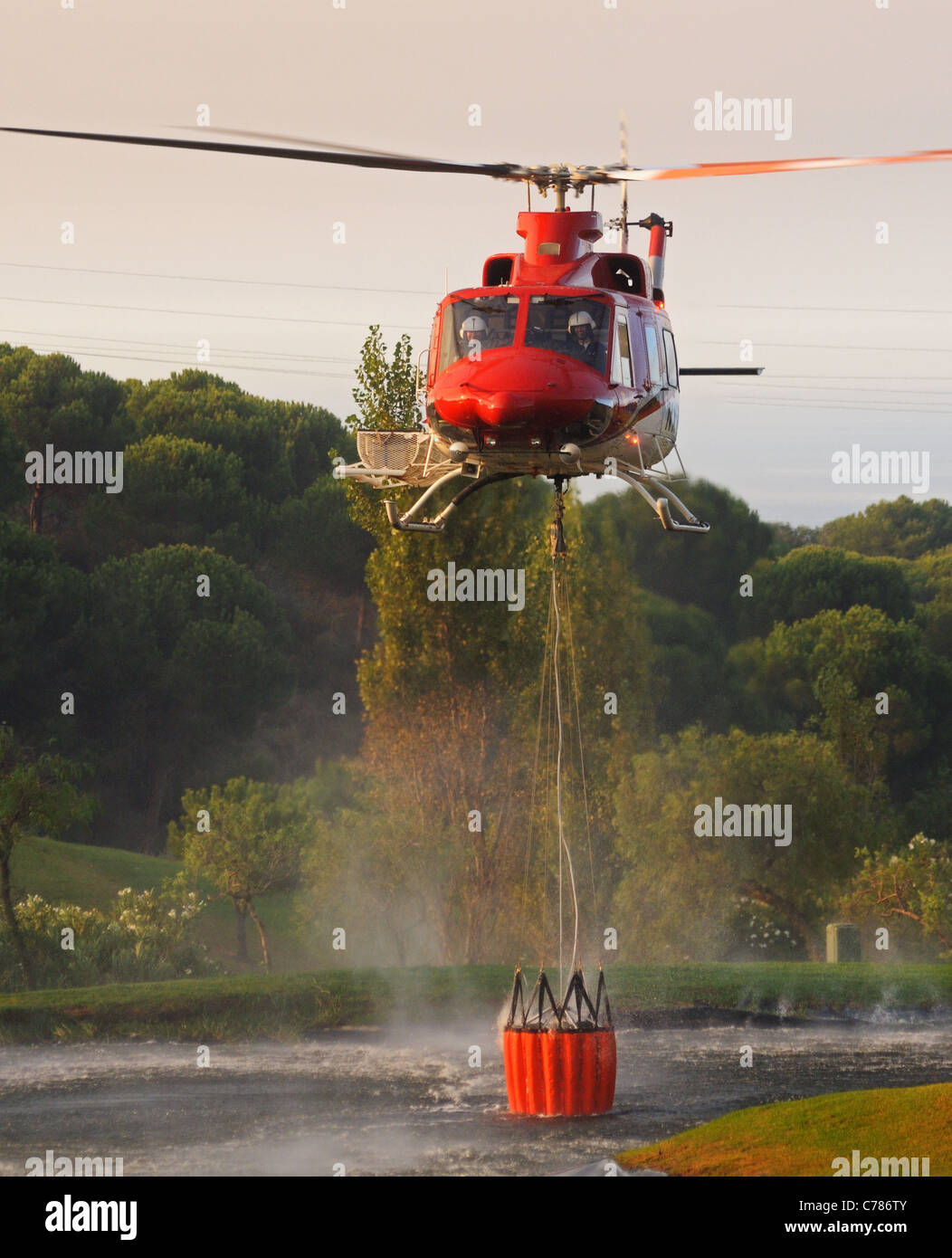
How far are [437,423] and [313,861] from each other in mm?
20069

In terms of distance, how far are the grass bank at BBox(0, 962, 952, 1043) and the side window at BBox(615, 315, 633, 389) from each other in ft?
50.6

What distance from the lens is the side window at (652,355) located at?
53.9ft

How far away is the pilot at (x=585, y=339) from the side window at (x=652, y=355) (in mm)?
1002

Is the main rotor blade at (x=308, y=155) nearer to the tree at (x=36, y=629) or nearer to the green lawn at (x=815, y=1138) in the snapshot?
the green lawn at (x=815, y=1138)

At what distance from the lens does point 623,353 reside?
15.9 m

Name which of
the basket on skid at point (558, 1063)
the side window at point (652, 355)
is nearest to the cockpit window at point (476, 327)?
the side window at point (652, 355)

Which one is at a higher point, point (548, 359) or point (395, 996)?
point (548, 359)

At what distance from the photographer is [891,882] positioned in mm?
35875

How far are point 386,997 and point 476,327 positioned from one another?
57.3ft

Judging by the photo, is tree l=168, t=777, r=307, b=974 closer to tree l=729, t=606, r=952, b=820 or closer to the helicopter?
tree l=729, t=606, r=952, b=820

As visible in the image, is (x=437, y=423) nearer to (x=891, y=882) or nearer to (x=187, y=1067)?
(x=187, y=1067)

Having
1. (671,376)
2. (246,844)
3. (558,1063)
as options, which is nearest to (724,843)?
(246,844)

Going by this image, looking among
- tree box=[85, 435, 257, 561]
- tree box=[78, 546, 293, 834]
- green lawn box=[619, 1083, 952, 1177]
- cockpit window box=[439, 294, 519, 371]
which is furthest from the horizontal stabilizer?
tree box=[85, 435, 257, 561]

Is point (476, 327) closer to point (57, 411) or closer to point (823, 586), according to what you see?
point (823, 586)
